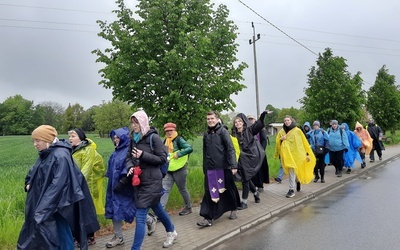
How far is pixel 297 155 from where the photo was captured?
7.95 metres

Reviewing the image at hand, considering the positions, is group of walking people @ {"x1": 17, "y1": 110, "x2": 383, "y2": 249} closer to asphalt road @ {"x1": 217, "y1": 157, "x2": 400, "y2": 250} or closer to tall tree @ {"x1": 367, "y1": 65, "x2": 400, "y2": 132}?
asphalt road @ {"x1": 217, "y1": 157, "x2": 400, "y2": 250}

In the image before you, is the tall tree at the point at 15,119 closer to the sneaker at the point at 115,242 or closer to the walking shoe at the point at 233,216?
the walking shoe at the point at 233,216

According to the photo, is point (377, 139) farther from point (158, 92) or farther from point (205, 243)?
point (205, 243)

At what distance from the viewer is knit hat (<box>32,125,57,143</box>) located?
367cm

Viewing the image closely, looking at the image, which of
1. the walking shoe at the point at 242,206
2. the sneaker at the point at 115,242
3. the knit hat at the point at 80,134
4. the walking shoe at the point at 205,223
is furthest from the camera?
the walking shoe at the point at 242,206

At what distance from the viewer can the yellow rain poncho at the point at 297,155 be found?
7.92m

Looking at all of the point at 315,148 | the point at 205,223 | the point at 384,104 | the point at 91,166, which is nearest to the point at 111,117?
the point at 384,104

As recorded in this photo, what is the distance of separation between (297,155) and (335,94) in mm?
12279

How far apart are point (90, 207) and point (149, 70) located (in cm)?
499

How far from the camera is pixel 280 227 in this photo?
590 cm

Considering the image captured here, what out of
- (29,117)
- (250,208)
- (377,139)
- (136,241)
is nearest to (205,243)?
(136,241)

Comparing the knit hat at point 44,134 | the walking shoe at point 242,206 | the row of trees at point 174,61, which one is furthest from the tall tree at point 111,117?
the knit hat at point 44,134

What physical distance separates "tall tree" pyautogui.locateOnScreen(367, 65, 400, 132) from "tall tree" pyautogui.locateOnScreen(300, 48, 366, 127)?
11585mm

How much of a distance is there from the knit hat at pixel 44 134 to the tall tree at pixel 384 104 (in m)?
31.2
